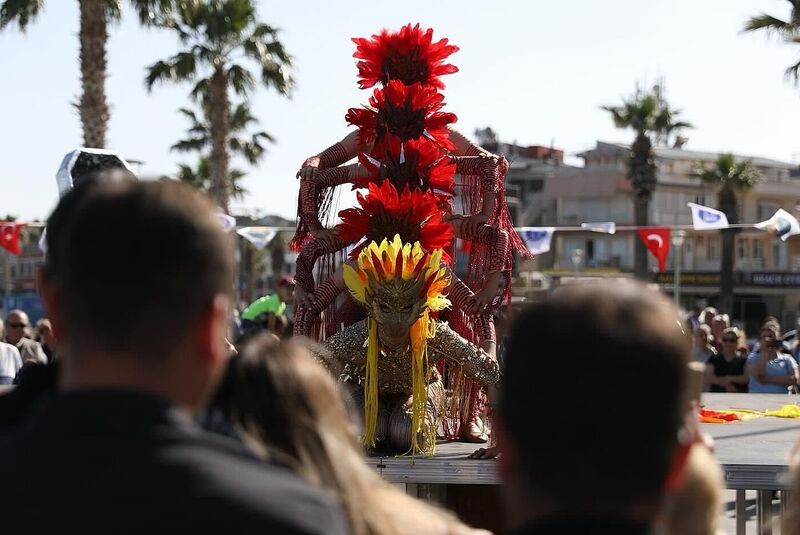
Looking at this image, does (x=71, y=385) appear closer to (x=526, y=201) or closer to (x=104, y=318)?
(x=104, y=318)

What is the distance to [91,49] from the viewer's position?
21062 millimetres

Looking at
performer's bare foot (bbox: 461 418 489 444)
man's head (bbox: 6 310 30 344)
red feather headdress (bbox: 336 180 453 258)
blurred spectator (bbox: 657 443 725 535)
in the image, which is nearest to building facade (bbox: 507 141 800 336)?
man's head (bbox: 6 310 30 344)

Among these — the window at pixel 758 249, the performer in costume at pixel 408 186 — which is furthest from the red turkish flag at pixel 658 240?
the window at pixel 758 249

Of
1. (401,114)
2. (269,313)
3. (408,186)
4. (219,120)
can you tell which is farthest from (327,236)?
(219,120)

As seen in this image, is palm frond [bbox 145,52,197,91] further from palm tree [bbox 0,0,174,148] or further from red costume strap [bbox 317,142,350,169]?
red costume strap [bbox 317,142,350,169]

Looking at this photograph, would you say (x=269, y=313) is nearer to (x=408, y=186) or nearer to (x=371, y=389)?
(x=408, y=186)

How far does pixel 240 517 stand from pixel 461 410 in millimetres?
5807

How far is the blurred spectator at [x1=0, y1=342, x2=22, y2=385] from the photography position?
9.86 metres

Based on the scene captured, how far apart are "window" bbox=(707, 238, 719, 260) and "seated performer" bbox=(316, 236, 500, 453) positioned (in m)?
64.0

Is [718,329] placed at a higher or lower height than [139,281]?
lower

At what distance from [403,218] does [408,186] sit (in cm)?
31

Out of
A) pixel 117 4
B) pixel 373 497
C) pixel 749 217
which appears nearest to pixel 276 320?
pixel 117 4

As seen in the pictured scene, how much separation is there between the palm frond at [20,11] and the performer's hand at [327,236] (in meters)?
15.4

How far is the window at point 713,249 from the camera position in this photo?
69.2 meters
